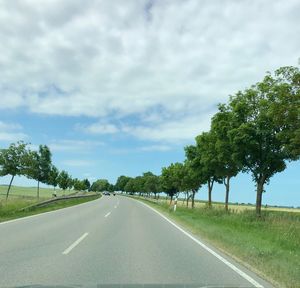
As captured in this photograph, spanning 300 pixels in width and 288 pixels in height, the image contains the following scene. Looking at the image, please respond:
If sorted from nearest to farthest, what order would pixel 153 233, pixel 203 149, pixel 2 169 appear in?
1. pixel 153 233
2. pixel 203 149
3. pixel 2 169

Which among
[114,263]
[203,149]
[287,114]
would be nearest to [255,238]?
[287,114]

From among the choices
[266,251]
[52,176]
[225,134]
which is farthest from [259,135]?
[52,176]

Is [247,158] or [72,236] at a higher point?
[247,158]

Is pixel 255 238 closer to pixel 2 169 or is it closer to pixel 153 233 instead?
pixel 153 233

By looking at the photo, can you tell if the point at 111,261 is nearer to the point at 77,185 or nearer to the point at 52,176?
the point at 52,176

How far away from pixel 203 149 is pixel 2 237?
81.3ft

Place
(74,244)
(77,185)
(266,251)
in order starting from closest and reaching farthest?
1. (266,251)
2. (74,244)
3. (77,185)

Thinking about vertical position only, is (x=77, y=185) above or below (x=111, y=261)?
above

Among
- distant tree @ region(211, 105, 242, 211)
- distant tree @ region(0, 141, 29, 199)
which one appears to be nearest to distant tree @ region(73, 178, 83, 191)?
distant tree @ region(0, 141, 29, 199)

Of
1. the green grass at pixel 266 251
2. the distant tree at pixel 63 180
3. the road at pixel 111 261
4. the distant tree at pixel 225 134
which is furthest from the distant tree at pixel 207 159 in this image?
the distant tree at pixel 63 180

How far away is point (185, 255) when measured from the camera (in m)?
12.4

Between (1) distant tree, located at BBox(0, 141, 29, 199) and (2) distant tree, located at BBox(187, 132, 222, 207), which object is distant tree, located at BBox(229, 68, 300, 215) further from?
(1) distant tree, located at BBox(0, 141, 29, 199)

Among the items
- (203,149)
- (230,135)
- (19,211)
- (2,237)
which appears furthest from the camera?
(203,149)

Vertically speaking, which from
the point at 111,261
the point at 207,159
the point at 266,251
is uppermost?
the point at 207,159
